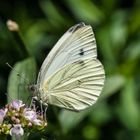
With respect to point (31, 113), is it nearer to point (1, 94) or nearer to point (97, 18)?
point (1, 94)

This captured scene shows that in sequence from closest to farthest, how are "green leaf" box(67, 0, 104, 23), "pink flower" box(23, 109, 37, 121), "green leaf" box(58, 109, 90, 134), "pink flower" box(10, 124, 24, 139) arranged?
1. "pink flower" box(10, 124, 24, 139)
2. "pink flower" box(23, 109, 37, 121)
3. "green leaf" box(58, 109, 90, 134)
4. "green leaf" box(67, 0, 104, 23)

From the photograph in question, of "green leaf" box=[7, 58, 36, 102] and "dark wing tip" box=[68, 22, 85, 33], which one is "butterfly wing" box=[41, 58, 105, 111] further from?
"dark wing tip" box=[68, 22, 85, 33]

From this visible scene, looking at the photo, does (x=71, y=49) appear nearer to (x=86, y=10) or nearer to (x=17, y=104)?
(x=17, y=104)

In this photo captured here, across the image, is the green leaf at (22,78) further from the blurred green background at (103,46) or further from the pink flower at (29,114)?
the blurred green background at (103,46)

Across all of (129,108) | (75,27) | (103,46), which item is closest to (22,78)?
(75,27)

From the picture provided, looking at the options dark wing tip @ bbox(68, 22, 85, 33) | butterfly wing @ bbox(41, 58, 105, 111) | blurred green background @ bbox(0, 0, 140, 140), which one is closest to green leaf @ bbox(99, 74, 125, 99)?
blurred green background @ bbox(0, 0, 140, 140)

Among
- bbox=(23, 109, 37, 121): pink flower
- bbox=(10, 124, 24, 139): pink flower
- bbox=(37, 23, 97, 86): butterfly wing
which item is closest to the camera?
bbox=(10, 124, 24, 139): pink flower

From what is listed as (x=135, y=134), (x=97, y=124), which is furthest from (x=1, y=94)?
(x=135, y=134)

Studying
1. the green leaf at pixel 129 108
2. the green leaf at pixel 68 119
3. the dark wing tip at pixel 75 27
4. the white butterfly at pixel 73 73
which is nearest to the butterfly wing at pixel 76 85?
the white butterfly at pixel 73 73
